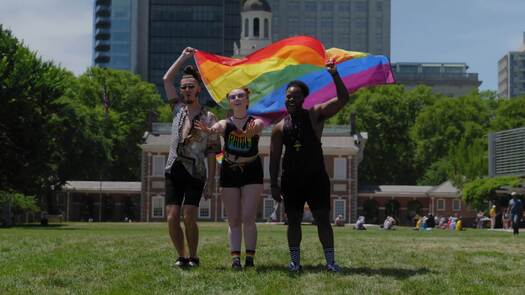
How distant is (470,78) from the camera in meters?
181

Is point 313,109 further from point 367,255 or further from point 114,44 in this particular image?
point 114,44

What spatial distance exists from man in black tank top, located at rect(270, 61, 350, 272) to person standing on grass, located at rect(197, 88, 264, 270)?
23cm

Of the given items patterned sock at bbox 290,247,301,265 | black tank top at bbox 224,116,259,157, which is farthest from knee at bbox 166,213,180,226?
patterned sock at bbox 290,247,301,265

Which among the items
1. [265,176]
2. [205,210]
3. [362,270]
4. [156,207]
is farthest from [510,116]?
[362,270]

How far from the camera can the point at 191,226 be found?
36.4 feet

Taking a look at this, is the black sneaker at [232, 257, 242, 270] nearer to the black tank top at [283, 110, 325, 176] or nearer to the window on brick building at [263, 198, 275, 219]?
the black tank top at [283, 110, 325, 176]

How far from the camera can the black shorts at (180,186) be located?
1102 centimetres

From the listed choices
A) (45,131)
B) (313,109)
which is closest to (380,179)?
(45,131)

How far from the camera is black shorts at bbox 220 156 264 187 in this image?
36.5 ft

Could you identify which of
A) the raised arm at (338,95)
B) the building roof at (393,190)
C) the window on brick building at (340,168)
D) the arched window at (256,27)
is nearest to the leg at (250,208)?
the raised arm at (338,95)

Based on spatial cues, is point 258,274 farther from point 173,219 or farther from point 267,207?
point 267,207

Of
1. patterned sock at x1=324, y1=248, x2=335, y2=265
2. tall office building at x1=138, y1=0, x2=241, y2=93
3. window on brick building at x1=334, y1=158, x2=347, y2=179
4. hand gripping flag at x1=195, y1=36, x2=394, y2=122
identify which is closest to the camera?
patterned sock at x1=324, y1=248, x2=335, y2=265

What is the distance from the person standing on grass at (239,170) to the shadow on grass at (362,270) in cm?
36

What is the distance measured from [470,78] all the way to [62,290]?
177 m
